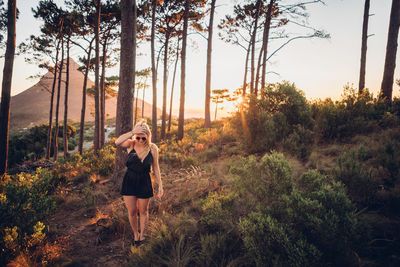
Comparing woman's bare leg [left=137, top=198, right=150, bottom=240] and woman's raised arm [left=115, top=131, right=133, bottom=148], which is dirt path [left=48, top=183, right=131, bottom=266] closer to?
woman's bare leg [left=137, top=198, right=150, bottom=240]

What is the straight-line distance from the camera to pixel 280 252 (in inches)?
77.7

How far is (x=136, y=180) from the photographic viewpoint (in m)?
3.01

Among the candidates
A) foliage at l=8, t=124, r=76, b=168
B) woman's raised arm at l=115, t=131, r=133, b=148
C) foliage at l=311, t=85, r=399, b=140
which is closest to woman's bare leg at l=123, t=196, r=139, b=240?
woman's raised arm at l=115, t=131, r=133, b=148

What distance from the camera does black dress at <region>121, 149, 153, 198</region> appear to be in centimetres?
299

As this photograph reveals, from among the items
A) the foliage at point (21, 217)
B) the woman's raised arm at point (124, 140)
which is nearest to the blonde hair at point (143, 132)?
the woman's raised arm at point (124, 140)

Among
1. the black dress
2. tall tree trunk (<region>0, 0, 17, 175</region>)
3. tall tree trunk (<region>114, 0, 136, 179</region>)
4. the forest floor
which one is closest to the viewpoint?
the forest floor

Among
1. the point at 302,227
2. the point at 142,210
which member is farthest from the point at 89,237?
the point at 302,227

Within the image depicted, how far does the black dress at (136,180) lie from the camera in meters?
2.99

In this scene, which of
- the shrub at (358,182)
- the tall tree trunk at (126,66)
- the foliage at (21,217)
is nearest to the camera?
the foliage at (21,217)

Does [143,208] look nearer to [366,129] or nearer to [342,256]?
[342,256]

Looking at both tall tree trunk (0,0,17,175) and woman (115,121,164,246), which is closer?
woman (115,121,164,246)

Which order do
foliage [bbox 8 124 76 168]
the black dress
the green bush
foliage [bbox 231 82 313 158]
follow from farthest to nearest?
foliage [bbox 8 124 76 168] → foliage [bbox 231 82 313 158] → the black dress → the green bush

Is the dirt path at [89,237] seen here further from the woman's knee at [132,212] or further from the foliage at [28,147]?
the foliage at [28,147]

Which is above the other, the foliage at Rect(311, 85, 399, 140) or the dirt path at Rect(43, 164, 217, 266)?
the foliage at Rect(311, 85, 399, 140)
